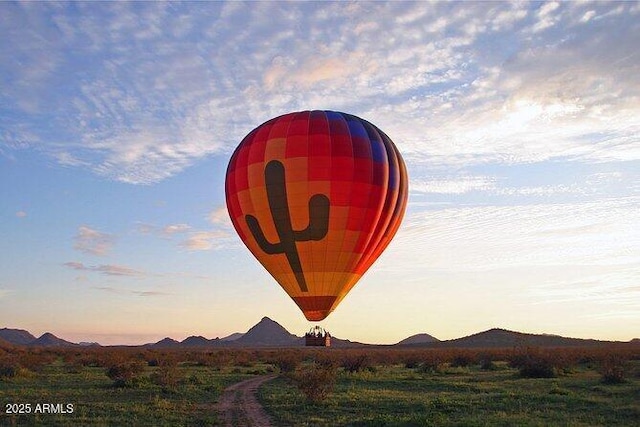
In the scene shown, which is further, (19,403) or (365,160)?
(365,160)

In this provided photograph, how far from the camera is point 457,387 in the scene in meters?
30.0

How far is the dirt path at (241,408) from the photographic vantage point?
63.0ft

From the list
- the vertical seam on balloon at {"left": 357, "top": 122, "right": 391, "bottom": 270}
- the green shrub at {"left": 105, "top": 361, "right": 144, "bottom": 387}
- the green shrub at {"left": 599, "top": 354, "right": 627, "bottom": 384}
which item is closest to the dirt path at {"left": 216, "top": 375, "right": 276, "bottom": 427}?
the green shrub at {"left": 105, "top": 361, "right": 144, "bottom": 387}

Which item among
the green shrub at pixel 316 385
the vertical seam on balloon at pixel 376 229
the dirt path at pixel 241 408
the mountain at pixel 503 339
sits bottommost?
the dirt path at pixel 241 408

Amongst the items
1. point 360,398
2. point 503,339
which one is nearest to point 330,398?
point 360,398

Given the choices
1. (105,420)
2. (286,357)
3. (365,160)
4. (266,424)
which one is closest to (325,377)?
(266,424)

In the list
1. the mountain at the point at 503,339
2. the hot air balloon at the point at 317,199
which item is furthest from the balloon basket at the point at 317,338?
the mountain at the point at 503,339

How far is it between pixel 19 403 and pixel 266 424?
36.8 feet

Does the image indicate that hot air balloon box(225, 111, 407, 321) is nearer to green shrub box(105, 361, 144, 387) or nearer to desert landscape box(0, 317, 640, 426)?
desert landscape box(0, 317, 640, 426)

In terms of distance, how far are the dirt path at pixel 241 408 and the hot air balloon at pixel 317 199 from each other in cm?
1037

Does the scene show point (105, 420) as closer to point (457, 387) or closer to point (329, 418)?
point (329, 418)

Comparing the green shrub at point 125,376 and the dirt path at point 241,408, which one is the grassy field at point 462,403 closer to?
the dirt path at point 241,408

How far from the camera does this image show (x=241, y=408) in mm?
22531

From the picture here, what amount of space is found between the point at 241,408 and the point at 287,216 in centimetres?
1742
